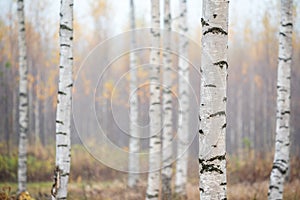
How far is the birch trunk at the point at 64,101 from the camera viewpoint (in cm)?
533

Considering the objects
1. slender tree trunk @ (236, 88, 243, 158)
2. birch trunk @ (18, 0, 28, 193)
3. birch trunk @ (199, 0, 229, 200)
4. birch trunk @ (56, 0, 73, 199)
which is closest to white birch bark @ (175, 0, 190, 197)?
birch trunk @ (18, 0, 28, 193)

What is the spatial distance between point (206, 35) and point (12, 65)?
13680 millimetres

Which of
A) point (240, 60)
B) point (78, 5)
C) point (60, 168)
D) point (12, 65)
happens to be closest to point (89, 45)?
point (78, 5)

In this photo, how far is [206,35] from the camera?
3.28 m

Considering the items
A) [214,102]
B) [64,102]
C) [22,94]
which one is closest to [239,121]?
[22,94]

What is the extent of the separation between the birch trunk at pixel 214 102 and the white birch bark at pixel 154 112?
3.29 m

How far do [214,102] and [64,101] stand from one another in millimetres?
2700

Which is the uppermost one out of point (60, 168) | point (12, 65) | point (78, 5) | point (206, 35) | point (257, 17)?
point (78, 5)

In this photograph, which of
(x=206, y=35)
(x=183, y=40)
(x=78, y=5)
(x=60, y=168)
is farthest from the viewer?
(x=78, y=5)

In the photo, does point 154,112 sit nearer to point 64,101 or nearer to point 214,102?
point 64,101

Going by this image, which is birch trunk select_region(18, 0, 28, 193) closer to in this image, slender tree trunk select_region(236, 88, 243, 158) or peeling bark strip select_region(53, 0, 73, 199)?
peeling bark strip select_region(53, 0, 73, 199)

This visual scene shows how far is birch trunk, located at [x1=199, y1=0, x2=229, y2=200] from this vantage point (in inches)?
127

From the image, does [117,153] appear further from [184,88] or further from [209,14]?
[209,14]

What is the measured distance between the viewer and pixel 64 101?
5.34 metres
